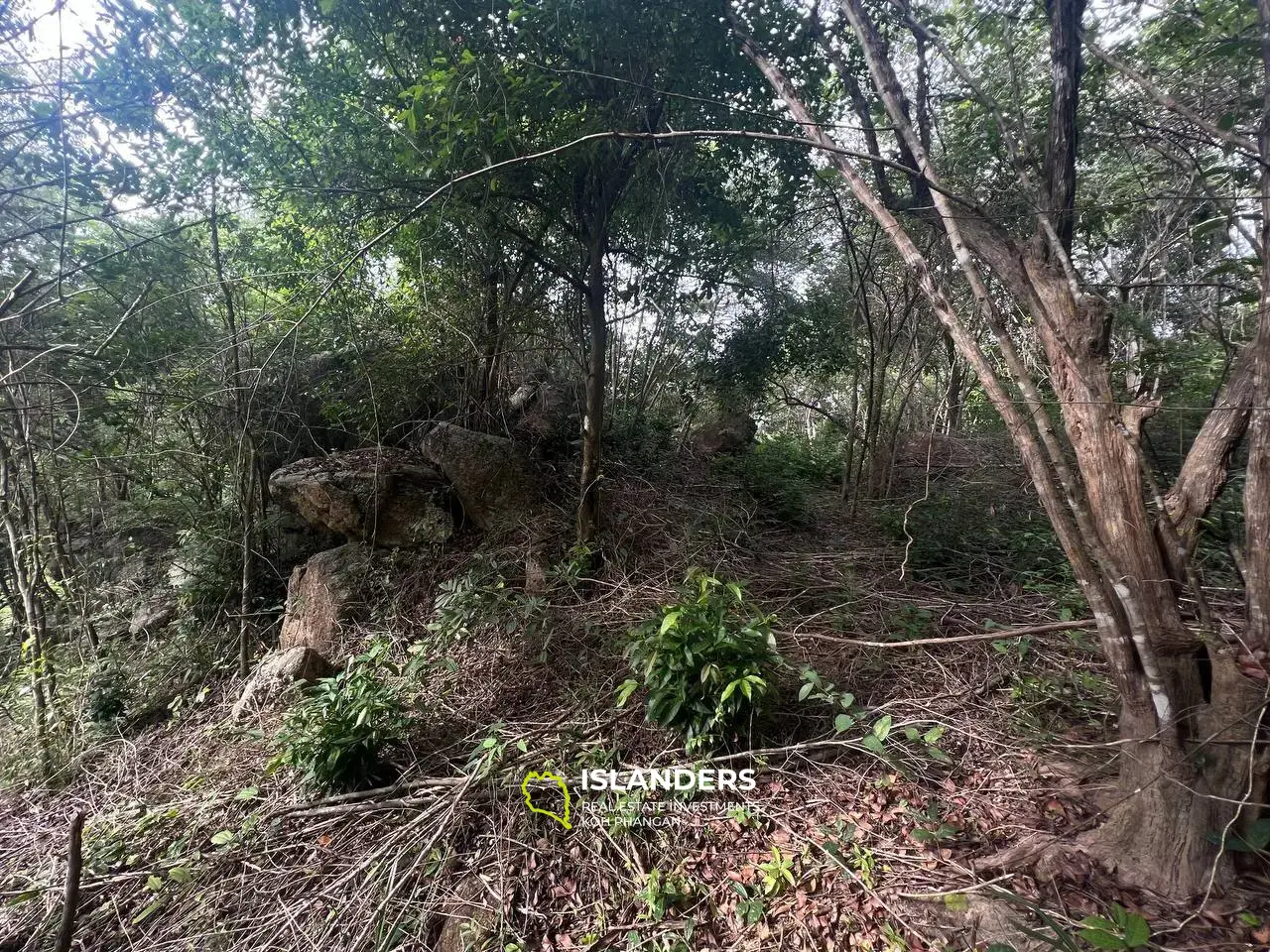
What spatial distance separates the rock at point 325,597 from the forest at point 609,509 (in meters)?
0.04

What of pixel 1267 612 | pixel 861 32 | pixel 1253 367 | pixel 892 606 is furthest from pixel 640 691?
pixel 861 32

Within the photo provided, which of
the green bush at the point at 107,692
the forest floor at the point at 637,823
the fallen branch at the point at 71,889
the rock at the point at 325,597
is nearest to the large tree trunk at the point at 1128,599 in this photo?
the forest floor at the point at 637,823

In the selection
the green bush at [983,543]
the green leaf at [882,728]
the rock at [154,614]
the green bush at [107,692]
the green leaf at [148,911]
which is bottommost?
the green leaf at [148,911]

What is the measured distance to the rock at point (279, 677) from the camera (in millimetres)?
3406

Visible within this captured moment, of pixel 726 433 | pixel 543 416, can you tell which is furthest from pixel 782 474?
pixel 543 416

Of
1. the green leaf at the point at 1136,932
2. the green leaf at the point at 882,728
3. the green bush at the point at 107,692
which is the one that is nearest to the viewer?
the green leaf at the point at 1136,932

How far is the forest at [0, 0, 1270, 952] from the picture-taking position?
169 centimetres

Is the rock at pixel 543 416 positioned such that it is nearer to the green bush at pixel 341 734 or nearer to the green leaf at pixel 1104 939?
the green bush at pixel 341 734

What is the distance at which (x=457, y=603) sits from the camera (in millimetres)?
3572

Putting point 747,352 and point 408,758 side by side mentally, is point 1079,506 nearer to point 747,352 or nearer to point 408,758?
point 408,758

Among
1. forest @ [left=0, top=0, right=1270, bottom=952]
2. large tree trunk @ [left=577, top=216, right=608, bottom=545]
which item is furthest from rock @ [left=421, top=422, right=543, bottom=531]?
large tree trunk @ [left=577, top=216, right=608, bottom=545]

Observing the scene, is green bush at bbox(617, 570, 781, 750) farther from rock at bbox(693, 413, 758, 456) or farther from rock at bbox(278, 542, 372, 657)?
rock at bbox(693, 413, 758, 456)

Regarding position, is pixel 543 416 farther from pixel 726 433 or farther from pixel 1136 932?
pixel 1136 932

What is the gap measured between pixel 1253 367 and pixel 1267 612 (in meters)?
0.74
